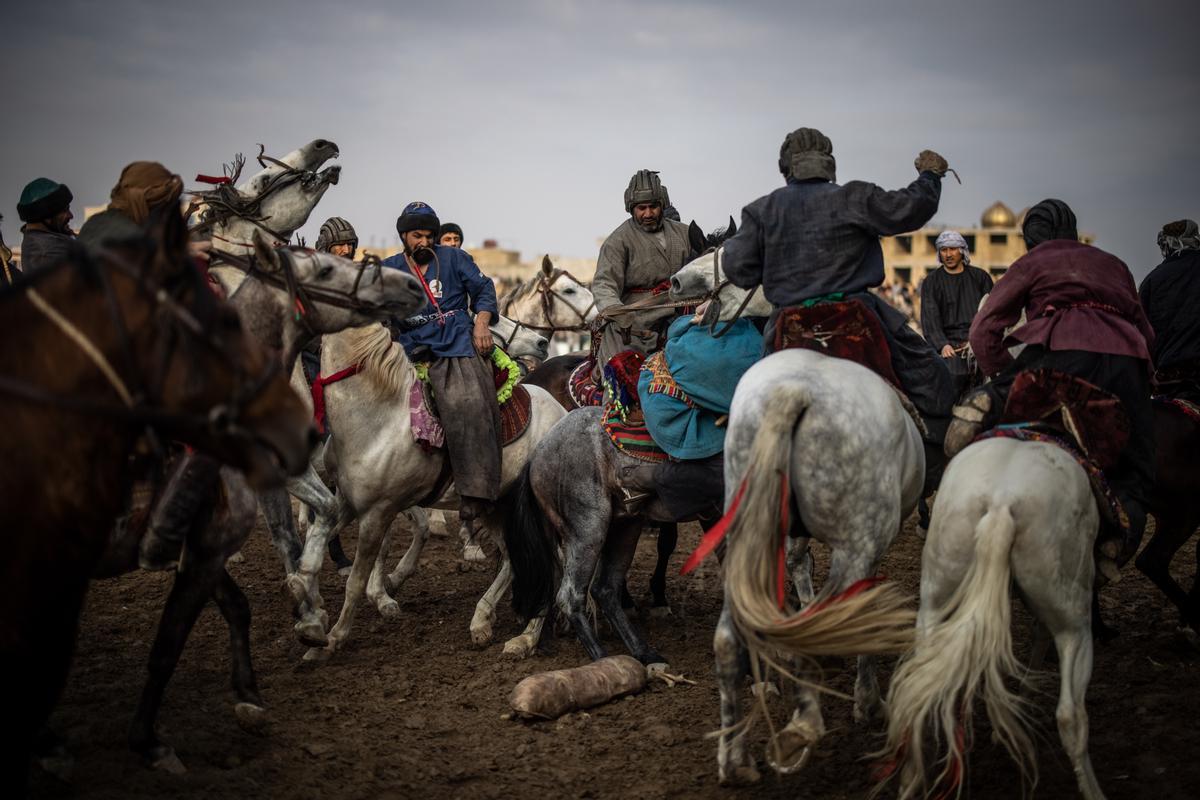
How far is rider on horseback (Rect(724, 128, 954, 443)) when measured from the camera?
4.74 m

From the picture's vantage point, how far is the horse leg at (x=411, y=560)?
25.3 feet

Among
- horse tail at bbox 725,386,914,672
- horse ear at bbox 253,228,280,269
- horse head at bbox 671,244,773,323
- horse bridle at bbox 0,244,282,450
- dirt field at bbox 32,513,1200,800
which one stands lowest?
dirt field at bbox 32,513,1200,800

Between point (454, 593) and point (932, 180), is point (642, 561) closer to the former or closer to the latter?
point (454, 593)

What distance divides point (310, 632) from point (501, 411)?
6.81ft

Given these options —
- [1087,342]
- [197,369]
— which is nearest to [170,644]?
[197,369]

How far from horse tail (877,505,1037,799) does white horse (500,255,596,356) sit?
7413 millimetres

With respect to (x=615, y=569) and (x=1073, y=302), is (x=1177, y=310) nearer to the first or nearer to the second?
(x=1073, y=302)

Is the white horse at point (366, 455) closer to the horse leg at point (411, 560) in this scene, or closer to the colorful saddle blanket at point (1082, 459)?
the horse leg at point (411, 560)

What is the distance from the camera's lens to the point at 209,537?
459cm

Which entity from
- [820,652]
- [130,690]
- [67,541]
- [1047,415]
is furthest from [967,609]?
[130,690]

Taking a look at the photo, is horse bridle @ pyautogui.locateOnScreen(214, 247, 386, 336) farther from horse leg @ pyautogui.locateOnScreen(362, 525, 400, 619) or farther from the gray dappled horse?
horse leg @ pyautogui.locateOnScreen(362, 525, 400, 619)

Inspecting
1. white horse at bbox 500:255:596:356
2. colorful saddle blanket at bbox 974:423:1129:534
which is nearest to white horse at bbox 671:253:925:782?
colorful saddle blanket at bbox 974:423:1129:534

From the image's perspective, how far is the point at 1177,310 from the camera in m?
6.89

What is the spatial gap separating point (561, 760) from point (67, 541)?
2.78 meters
